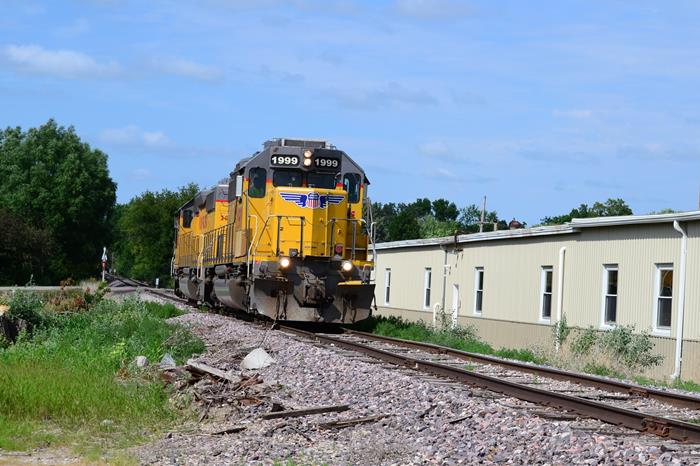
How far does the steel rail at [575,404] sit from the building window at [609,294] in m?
7.54

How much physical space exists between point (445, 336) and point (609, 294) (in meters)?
3.64

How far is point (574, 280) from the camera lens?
73.4ft

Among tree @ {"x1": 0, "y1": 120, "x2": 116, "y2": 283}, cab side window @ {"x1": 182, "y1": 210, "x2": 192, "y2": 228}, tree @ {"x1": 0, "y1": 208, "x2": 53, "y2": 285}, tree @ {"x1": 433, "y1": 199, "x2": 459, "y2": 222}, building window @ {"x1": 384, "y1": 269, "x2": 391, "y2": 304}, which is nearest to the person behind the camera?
cab side window @ {"x1": 182, "y1": 210, "x2": 192, "y2": 228}

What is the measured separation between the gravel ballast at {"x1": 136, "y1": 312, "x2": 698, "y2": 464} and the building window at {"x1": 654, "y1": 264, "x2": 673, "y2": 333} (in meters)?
8.52

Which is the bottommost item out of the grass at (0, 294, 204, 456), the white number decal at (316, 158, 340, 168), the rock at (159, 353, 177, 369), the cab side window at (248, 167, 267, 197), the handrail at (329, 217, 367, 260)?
the grass at (0, 294, 204, 456)

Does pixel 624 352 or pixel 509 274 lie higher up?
pixel 509 274

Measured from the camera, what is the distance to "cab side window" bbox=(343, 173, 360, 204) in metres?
21.8

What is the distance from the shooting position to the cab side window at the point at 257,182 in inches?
853

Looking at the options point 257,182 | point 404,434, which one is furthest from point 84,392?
point 257,182

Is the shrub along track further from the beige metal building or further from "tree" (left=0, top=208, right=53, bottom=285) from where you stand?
"tree" (left=0, top=208, right=53, bottom=285)

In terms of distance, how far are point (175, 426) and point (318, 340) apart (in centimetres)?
926

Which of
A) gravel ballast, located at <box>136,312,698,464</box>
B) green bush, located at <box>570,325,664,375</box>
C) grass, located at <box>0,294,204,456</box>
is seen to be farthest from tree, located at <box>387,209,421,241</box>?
gravel ballast, located at <box>136,312,698,464</box>

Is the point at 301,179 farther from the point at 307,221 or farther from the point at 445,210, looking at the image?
the point at 445,210

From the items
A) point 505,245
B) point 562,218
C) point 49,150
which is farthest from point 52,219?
point 505,245
